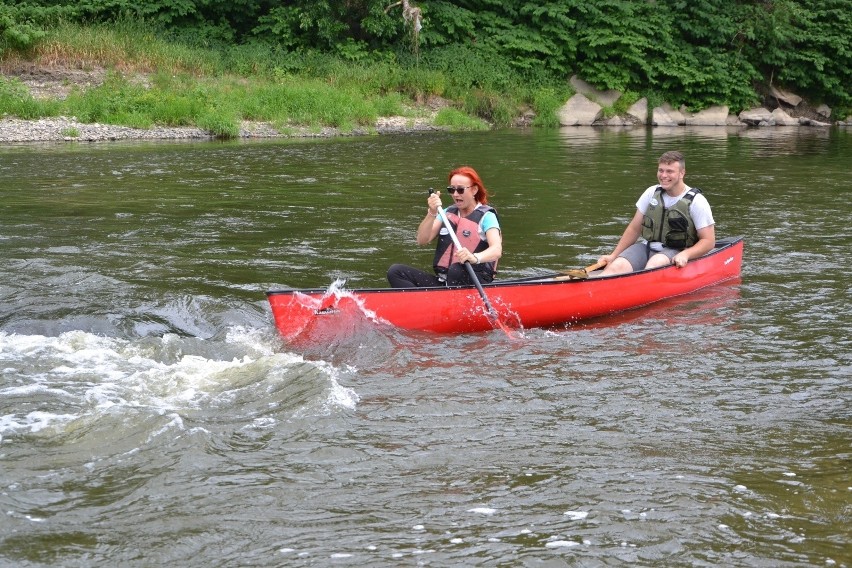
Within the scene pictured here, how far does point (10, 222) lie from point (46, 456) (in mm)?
6482

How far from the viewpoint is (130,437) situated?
14.4 feet

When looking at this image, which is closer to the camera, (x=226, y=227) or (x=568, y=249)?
(x=568, y=249)

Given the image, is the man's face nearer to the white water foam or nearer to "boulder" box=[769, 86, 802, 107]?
the white water foam

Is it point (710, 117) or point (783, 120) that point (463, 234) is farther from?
point (783, 120)

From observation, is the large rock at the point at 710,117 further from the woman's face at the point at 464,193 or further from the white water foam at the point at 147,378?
the white water foam at the point at 147,378

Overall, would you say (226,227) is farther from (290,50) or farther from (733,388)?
(290,50)

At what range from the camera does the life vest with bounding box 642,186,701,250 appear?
7.37 m

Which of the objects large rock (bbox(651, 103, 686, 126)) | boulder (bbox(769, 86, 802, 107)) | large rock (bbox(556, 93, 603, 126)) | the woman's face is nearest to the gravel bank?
large rock (bbox(556, 93, 603, 126))

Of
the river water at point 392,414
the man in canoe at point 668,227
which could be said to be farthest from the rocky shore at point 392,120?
the man in canoe at point 668,227

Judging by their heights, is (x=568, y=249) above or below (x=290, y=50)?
below

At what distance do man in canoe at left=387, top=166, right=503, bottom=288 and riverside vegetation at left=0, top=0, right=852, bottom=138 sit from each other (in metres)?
13.9

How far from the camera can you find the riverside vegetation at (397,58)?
69.5 ft

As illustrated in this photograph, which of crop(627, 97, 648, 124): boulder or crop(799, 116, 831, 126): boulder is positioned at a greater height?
crop(627, 97, 648, 124): boulder

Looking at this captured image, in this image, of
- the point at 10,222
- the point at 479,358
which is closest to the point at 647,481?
the point at 479,358
